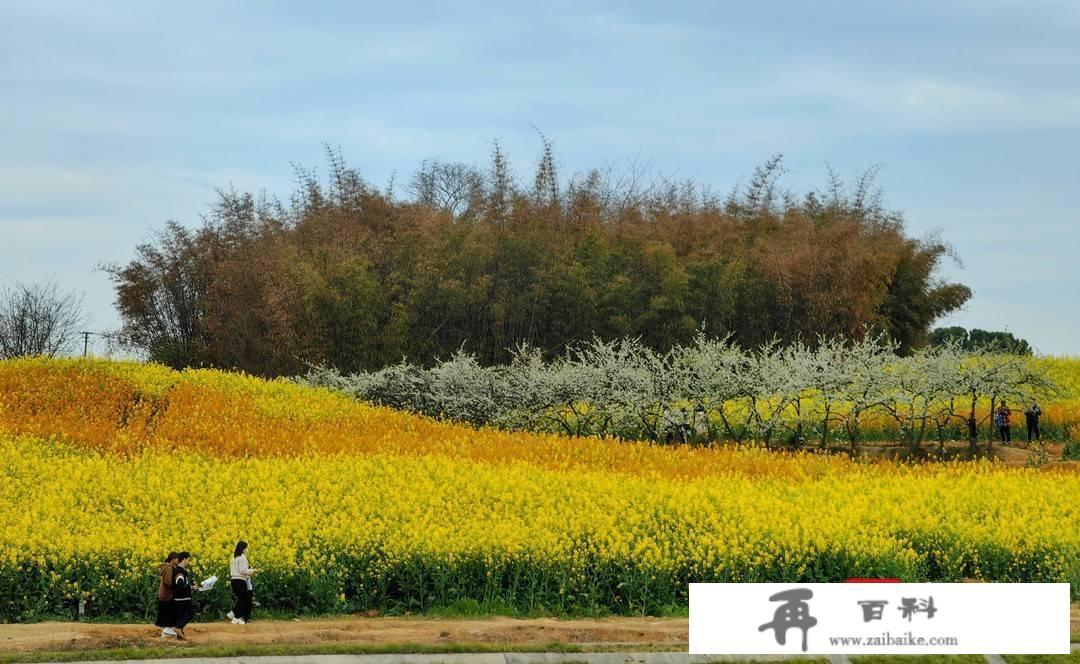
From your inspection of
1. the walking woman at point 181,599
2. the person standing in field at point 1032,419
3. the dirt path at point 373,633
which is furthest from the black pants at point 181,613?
the person standing in field at point 1032,419

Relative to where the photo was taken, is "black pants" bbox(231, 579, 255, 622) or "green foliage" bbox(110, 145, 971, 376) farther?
"green foliage" bbox(110, 145, 971, 376)

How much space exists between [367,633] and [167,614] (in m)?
2.18

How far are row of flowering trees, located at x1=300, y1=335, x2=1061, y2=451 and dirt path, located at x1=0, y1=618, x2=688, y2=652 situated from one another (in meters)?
14.4

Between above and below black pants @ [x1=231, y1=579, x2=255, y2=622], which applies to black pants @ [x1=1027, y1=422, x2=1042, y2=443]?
Answer: above

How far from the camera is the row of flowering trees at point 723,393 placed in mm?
28750

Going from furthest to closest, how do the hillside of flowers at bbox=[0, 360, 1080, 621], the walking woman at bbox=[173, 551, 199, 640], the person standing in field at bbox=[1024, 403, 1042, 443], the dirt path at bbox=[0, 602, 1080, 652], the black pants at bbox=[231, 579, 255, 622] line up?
the person standing in field at bbox=[1024, 403, 1042, 443] < the hillside of flowers at bbox=[0, 360, 1080, 621] < the black pants at bbox=[231, 579, 255, 622] < the walking woman at bbox=[173, 551, 199, 640] < the dirt path at bbox=[0, 602, 1080, 652]

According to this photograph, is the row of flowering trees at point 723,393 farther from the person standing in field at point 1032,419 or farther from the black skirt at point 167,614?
the black skirt at point 167,614

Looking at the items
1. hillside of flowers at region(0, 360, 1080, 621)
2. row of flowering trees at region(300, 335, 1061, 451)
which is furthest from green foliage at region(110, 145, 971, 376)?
hillside of flowers at region(0, 360, 1080, 621)

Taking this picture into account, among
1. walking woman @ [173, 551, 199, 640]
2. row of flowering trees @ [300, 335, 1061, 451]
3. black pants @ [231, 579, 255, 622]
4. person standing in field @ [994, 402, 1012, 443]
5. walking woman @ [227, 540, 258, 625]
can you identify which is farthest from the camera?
person standing in field @ [994, 402, 1012, 443]

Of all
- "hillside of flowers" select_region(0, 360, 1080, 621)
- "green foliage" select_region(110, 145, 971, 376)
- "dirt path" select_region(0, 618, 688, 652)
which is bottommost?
"dirt path" select_region(0, 618, 688, 652)

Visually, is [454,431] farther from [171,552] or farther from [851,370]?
[171,552]

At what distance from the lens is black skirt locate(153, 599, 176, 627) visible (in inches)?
554

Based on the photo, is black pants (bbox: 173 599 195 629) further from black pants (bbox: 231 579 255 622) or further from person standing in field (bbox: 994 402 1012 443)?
person standing in field (bbox: 994 402 1012 443)

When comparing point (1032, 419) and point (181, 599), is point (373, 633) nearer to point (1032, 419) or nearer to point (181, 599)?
point (181, 599)
